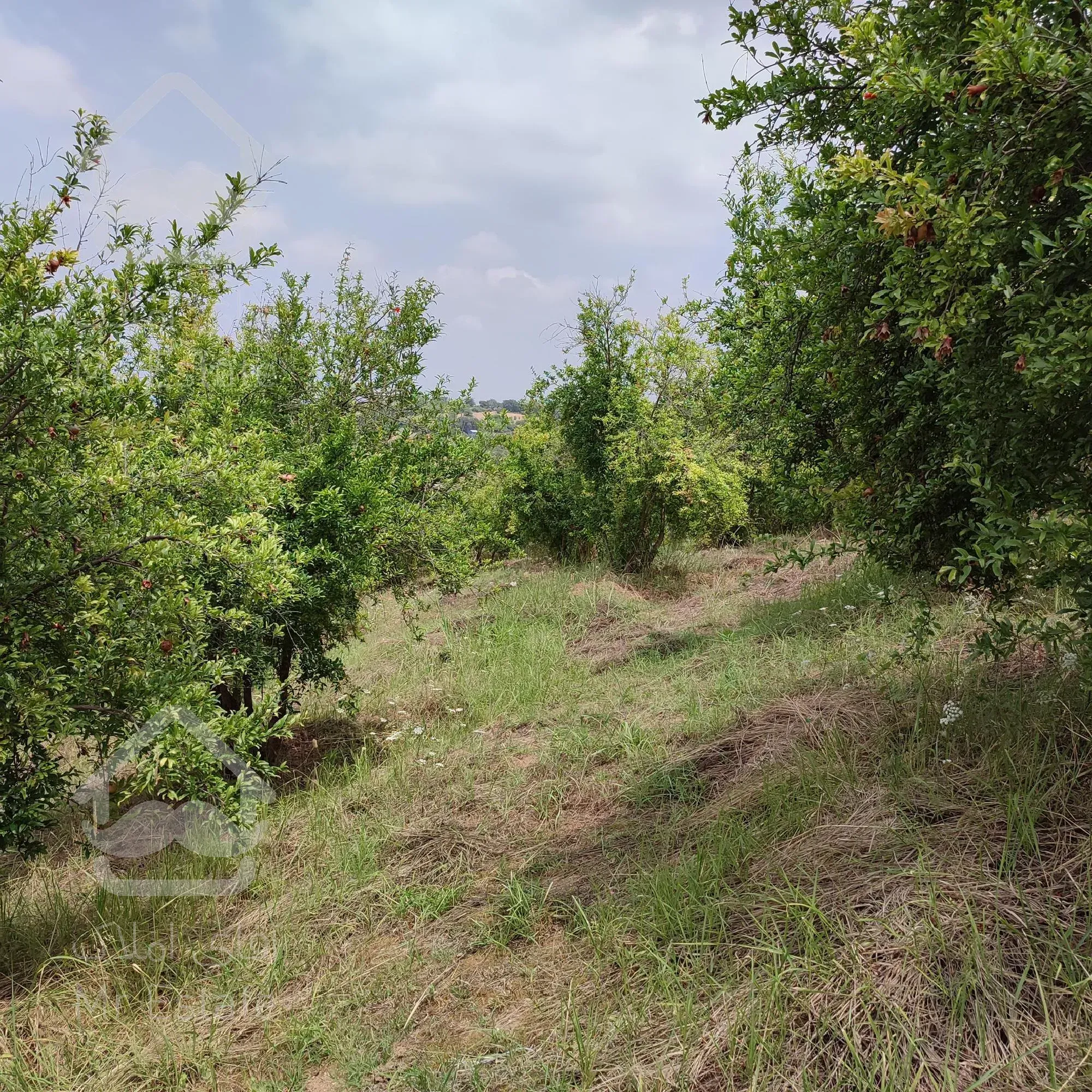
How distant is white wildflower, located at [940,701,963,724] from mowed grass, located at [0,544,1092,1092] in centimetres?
2

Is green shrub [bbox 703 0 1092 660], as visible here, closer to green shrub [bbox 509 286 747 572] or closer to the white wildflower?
the white wildflower

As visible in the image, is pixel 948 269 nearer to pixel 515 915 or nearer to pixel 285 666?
pixel 515 915

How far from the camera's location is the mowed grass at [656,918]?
248cm

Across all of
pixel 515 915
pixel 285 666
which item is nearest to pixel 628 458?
pixel 285 666

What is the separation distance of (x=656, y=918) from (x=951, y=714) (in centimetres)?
162

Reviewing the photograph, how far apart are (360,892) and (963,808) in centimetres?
284

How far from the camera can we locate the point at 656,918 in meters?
3.24

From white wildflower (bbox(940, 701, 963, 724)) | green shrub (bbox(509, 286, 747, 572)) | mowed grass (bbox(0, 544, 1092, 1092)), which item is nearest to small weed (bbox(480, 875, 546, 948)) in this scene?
mowed grass (bbox(0, 544, 1092, 1092))

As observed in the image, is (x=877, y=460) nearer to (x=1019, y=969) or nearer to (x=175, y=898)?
(x=1019, y=969)

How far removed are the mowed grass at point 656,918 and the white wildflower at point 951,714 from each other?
0.6 inches

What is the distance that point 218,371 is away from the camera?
551cm

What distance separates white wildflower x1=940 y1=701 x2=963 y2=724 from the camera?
11.5ft

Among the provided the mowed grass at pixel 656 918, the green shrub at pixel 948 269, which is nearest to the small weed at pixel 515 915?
the mowed grass at pixel 656 918

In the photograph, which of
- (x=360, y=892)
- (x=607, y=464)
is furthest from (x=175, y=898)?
(x=607, y=464)
